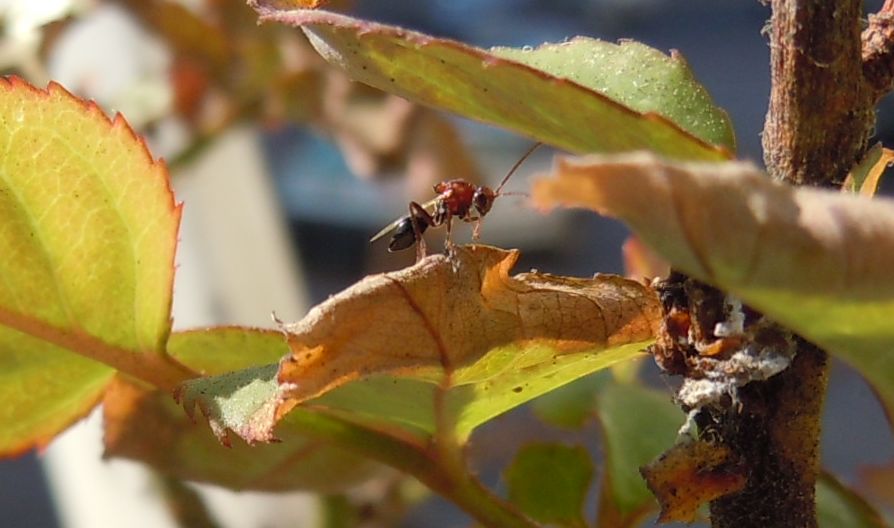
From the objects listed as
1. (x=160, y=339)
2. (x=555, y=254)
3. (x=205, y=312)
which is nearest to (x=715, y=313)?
(x=160, y=339)

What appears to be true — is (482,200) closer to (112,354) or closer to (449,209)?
(449,209)

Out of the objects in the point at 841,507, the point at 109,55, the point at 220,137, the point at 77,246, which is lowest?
the point at 841,507

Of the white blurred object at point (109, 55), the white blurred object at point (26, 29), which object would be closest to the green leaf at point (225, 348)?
the white blurred object at point (26, 29)

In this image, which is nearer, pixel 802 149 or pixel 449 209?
pixel 802 149

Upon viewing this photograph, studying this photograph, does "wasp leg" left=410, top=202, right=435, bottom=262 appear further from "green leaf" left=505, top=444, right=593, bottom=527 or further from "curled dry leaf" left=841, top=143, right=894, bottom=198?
"curled dry leaf" left=841, top=143, right=894, bottom=198

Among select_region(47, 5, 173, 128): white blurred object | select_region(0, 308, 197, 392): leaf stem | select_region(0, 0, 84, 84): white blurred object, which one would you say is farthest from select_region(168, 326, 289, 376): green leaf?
select_region(47, 5, 173, 128): white blurred object

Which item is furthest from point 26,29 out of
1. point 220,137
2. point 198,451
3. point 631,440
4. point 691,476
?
point 691,476

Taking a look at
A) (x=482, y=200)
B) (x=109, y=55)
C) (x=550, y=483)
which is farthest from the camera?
(x=109, y=55)
